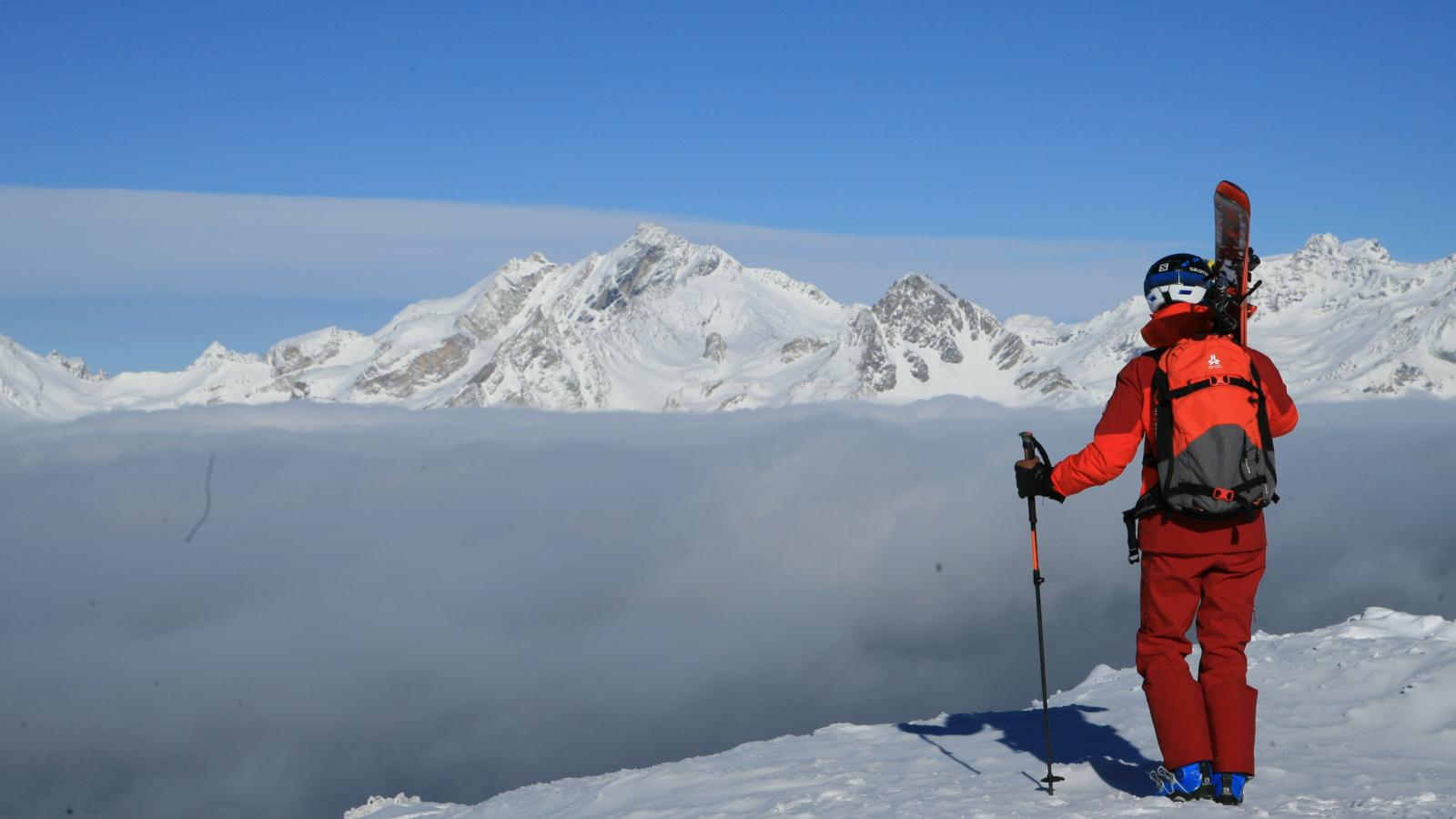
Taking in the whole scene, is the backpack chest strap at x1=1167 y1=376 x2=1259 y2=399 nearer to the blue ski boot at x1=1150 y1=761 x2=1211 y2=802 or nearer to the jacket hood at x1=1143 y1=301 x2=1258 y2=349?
the jacket hood at x1=1143 y1=301 x2=1258 y2=349

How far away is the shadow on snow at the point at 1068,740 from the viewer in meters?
6.95

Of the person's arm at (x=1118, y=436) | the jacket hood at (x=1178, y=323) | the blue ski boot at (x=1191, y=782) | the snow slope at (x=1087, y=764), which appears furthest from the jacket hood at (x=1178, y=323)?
the snow slope at (x=1087, y=764)

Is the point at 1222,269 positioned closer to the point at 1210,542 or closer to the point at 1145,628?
the point at 1210,542

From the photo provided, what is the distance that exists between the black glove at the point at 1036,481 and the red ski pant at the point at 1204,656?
0.76m

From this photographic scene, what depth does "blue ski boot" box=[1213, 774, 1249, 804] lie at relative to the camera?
230 inches

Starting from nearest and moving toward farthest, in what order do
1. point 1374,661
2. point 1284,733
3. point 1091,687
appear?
point 1284,733 < point 1374,661 < point 1091,687

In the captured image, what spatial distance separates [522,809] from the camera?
877cm

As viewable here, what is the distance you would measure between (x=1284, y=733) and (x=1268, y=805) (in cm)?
Result: 257

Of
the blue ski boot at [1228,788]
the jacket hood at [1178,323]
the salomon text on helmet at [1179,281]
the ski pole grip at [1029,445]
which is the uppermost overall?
the salomon text on helmet at [1179,281]

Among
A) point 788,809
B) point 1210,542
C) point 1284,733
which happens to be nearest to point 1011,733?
point 1284,733

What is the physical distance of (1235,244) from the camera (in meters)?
6.46

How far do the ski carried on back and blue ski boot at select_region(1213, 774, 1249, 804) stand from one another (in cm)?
271

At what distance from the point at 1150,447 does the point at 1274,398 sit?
0.79m

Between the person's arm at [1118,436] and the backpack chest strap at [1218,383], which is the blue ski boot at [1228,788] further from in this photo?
the backpack chest strap at [1218,383]
